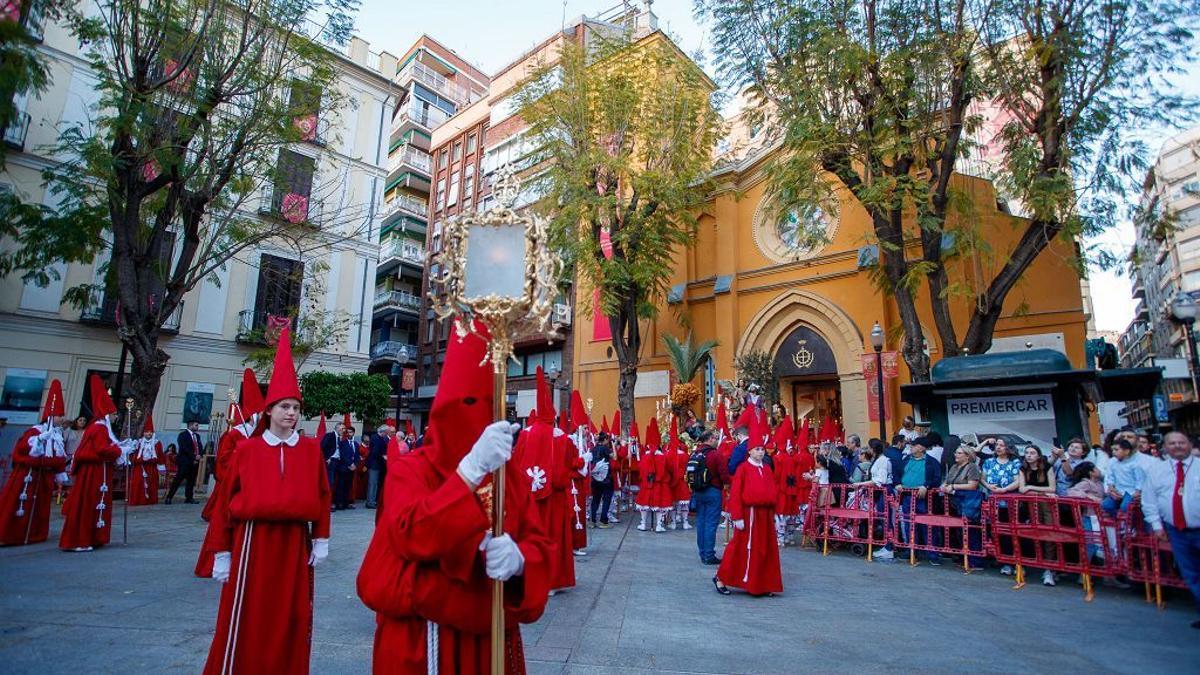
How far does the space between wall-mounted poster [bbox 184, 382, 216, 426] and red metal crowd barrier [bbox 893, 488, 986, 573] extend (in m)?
19.7

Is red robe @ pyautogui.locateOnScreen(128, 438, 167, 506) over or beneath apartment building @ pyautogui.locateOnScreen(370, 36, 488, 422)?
beneath

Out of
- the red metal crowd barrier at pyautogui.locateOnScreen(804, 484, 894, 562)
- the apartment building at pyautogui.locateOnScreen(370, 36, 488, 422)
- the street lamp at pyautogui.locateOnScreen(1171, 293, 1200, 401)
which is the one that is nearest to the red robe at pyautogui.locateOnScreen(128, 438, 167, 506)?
the red metal crowd barrier at pyautogui.locateOnScreen(804, 484, 894, 562)

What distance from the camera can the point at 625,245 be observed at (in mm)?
19750

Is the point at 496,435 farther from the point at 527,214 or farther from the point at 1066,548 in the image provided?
the point at 1066,548

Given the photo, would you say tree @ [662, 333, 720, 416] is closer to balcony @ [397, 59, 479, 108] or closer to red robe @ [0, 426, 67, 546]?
red robe @ [0, 426, 67, 546]

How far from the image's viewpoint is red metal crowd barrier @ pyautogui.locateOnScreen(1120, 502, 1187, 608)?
23.4ft

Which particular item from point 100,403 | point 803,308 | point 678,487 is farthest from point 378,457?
point 803,308

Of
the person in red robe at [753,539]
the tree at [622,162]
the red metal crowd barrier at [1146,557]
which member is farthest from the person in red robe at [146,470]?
the red metal crowd barrier at [1146,557]

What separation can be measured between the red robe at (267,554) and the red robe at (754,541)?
4.76m

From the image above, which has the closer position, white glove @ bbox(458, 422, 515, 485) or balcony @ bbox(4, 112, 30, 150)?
white glove @ bbox(458, 422, 515, 485)

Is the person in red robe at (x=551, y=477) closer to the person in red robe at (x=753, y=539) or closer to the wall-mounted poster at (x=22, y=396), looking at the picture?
the person in red robe at (x=753, y=539)

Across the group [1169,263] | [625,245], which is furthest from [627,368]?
[1169,263]

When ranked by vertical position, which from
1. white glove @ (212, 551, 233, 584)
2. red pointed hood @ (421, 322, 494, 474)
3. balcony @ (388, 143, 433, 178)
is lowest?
white glove @ (212, 551, 233, 584)

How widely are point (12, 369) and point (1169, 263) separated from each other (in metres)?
61.4
